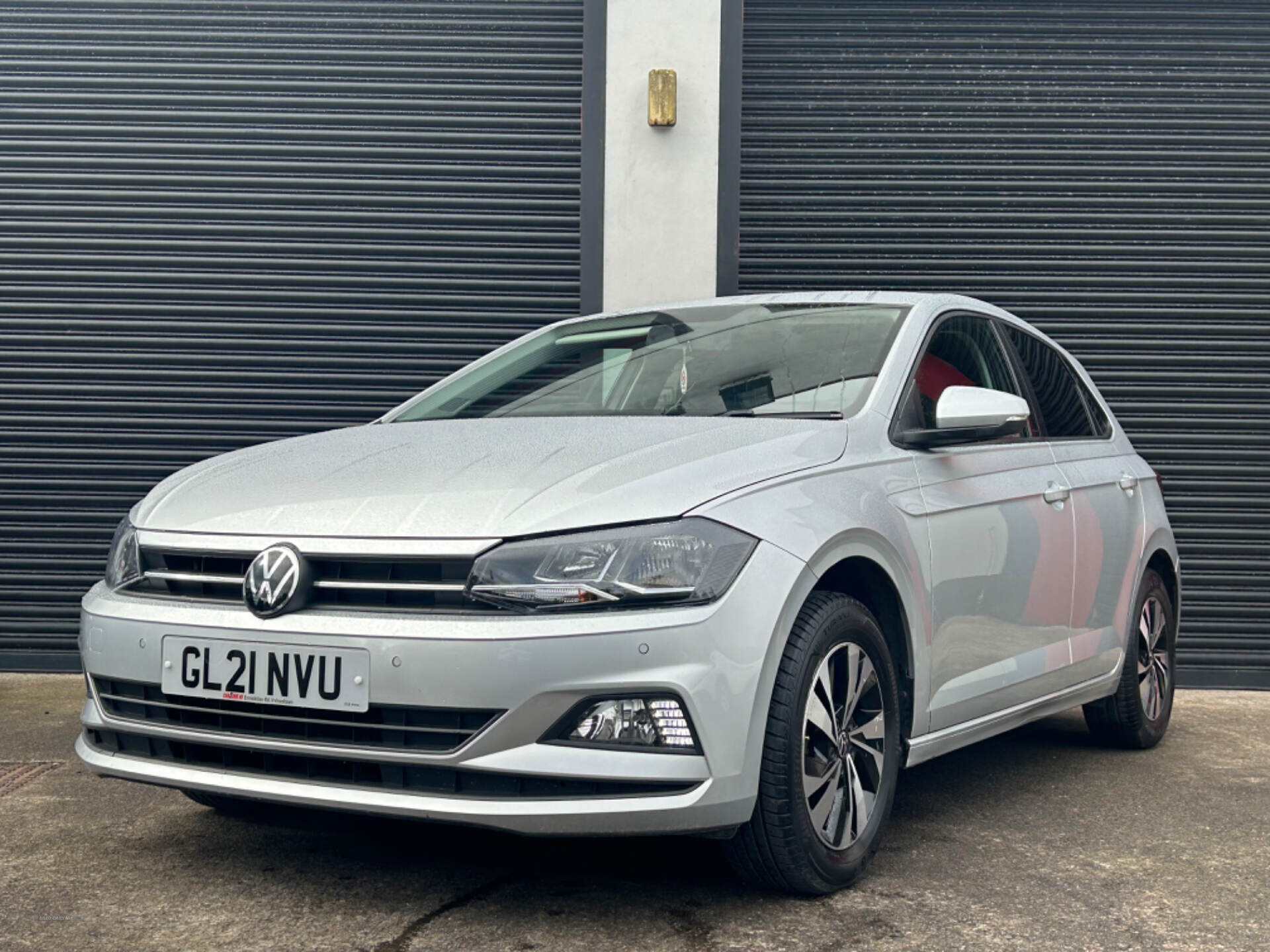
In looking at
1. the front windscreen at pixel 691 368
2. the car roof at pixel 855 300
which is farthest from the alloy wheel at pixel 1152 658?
the front windscreen at pixel 691 368

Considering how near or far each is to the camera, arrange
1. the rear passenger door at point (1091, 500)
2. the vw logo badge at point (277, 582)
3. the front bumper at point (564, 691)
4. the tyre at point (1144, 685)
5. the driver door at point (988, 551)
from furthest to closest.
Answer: the tyre at point (1144, 685)
the rear passenger door at point (1091, 500)
the driver door at point (988, 551)
the vw logo badge at point (277, 582)
the front bumper at point (564, 691)

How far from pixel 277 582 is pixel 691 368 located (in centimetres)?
146

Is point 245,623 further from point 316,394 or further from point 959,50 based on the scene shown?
point 959,50

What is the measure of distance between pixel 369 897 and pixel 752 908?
837 millimetres

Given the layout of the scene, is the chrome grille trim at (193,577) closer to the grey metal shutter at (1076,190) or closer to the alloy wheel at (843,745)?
the alloy wheel at (843,745)

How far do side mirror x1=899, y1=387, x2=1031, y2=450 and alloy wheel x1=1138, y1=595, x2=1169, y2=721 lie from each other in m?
1.66

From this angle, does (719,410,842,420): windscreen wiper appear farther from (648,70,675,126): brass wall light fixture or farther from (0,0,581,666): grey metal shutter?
(648,70,675,126): brass wall light fixture

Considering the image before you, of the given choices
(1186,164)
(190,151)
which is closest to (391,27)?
(190,151)

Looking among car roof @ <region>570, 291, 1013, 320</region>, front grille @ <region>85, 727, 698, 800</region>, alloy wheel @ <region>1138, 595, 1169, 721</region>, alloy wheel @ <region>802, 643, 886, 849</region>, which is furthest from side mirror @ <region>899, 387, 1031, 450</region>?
alloy wheel @ <region>1138, 595, 1169, 721</region>

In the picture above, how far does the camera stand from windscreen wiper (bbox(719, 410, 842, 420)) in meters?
3.30

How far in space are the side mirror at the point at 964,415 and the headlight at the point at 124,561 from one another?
1888 millimetres

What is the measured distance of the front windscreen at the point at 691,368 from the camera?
11.4ft

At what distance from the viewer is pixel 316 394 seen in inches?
263

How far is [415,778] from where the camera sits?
8.61 feet
